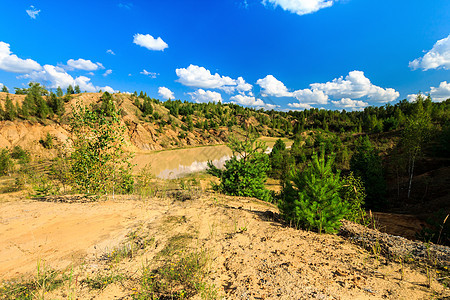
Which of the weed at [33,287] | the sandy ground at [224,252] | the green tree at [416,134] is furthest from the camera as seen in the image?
the green tree at [416,134]

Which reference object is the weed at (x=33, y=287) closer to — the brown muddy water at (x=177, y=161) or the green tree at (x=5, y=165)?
the green tree at (x=5, y=165)

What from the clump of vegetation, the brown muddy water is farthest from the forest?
the brown muddy water

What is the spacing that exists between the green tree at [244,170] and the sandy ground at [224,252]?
14.6ft

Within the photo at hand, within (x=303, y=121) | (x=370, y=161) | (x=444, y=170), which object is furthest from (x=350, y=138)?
(x=303, y=121)

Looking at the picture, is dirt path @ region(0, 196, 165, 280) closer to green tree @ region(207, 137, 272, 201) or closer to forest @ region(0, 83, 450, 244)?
forest @ region(0, 83, 450, 244)

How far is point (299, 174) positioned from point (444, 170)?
31363 mm

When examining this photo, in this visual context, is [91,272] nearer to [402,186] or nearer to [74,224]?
[74,224]

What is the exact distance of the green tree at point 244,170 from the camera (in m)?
12.1

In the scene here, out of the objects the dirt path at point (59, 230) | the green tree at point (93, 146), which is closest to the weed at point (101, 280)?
the dirt path at point (59, 230)

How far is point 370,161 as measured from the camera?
21.8 meters

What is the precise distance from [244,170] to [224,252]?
7.62 meters

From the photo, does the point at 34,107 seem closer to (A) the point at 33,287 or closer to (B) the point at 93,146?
(B) the point at 93,146

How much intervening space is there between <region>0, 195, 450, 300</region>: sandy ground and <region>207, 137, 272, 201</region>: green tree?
14.6ft

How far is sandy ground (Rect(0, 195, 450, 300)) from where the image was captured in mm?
3480
